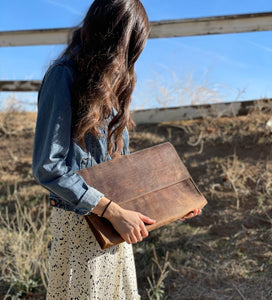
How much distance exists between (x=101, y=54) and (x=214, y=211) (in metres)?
2.97

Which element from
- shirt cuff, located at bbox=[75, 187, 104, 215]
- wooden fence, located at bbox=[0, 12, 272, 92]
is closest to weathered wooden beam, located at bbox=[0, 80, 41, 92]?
Result: wooden fence, located at bbox=[0, 12, 272, 92]

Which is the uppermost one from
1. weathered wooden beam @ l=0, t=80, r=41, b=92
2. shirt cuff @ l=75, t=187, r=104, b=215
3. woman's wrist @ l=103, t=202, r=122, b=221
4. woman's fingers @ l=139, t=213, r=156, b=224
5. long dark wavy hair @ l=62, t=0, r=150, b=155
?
long dark wavy hair @ l=62, t=0, r=150, b=155

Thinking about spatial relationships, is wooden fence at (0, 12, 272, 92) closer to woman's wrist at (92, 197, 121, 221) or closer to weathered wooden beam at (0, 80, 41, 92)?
weathered wooden beam at (0, 80, 41, 92)

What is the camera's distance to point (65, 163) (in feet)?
4.96

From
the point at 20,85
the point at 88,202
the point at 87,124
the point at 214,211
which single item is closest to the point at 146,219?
the point at 88,202

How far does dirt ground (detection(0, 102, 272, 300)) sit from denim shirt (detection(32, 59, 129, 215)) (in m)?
1.46

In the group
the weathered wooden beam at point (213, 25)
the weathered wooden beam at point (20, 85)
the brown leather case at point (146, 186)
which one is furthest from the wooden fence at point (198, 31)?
the brown leather case at point (146, 186)

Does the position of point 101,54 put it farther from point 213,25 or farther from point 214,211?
point 213,25

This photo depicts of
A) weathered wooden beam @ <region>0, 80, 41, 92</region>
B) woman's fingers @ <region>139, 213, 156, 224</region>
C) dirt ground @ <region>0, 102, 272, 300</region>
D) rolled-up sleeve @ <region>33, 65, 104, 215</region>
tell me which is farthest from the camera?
weathered wooden beam @ <region>0, 80, 41, 92</region>

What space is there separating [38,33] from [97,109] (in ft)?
16.6

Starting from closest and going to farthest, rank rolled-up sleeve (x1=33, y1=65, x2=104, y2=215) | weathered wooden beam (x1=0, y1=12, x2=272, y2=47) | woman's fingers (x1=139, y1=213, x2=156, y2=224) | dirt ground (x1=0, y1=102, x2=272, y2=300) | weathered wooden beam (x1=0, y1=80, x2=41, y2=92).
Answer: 1. rolled-up sleeve (x1=33, y1=65, x2=104, y2=215)
2. woman's fingers (x1=139, y1=213, x2=156, y2=224)
3. dirt ground (x1=0, y1=102, x2=272, y2=300)
4. weathered wooden beam (x1=0, y1=12, x2=272, y2=47)
5. weathered wooden beam (x1=0, y1=80, x2=41, y2=92)

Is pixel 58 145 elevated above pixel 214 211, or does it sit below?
above

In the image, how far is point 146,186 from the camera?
1.68 metres

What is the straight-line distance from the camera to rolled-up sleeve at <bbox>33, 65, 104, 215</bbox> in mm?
1421
